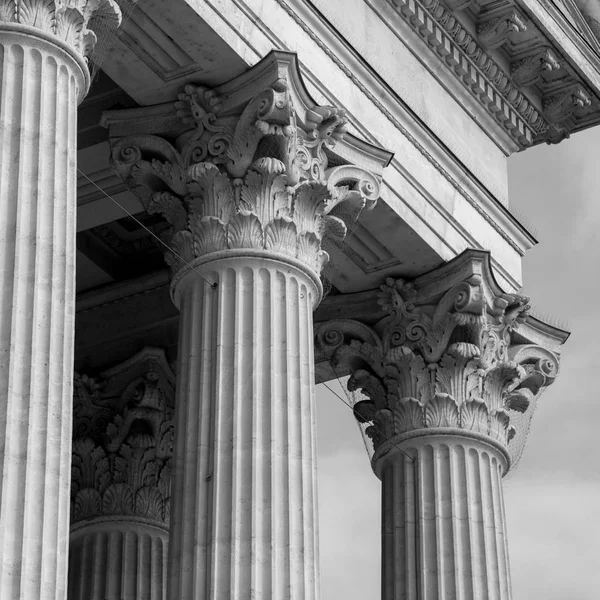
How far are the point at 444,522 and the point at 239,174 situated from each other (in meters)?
10.5

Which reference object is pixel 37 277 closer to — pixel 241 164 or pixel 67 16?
pixel 67 16

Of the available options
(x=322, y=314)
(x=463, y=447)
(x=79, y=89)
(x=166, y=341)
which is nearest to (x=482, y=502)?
(x=463, y=447)

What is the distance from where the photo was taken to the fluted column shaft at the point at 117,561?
49.5 m

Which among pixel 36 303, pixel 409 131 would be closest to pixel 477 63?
pixel 409 131

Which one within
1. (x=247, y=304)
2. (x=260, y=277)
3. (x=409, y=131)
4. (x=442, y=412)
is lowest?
(x=247, y=304)

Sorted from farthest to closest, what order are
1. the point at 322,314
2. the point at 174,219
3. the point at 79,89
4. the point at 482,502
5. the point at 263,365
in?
the point at 322,314 < the point at 482,502 < the point at 174,219 < the point at 263,365 < the point at 79,89

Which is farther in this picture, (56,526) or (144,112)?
(144,112)

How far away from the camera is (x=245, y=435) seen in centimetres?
3803

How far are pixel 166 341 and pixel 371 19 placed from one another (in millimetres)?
10275

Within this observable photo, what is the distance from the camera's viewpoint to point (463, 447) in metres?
46.7

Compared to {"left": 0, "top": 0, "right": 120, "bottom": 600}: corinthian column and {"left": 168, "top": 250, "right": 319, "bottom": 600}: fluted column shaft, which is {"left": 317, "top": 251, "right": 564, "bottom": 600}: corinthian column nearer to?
{"left": 168, "top": 250, "right": 319, "bottom": 600}: fluted column shaft

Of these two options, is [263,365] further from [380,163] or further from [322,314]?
[322,314]

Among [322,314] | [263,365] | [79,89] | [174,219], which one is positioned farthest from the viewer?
[322,314]

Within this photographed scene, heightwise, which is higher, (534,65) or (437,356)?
(534,65)
